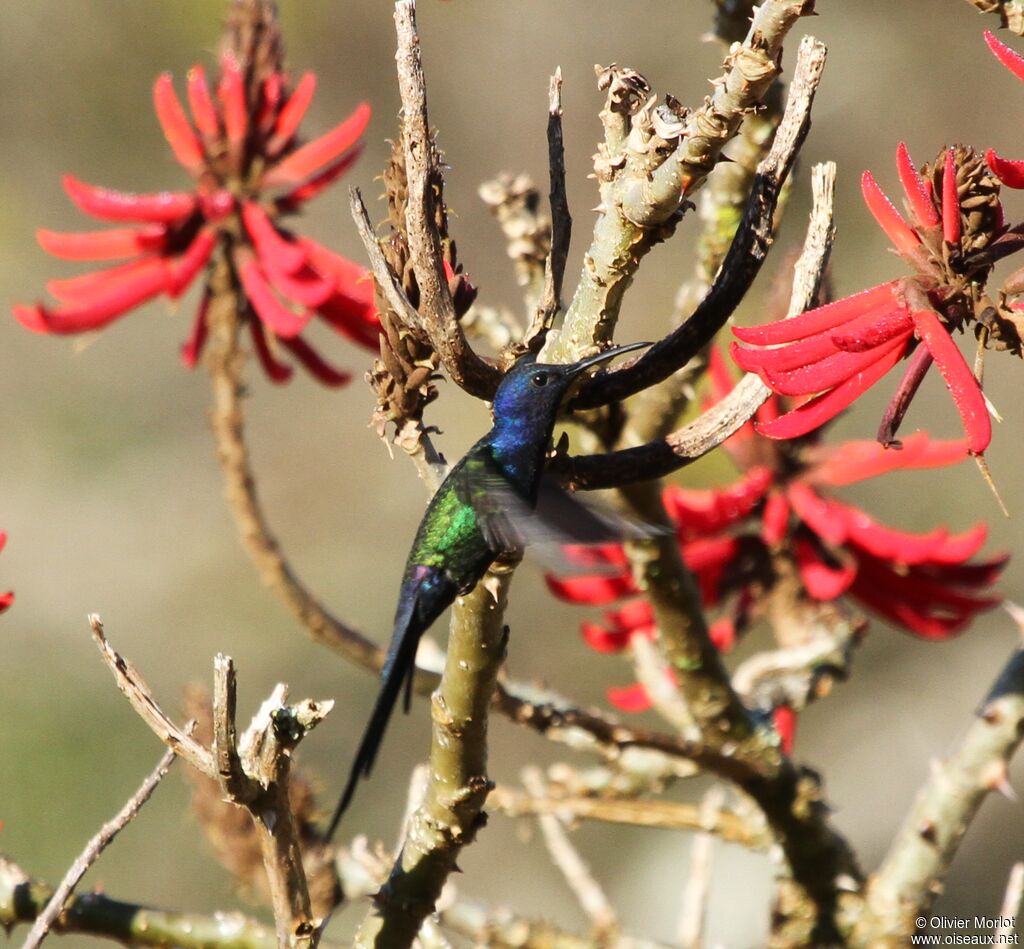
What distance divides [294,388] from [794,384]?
4.95 m

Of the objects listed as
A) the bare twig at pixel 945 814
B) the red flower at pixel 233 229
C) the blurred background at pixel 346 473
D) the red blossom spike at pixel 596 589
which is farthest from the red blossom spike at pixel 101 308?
the blurred background at pixel 346 473

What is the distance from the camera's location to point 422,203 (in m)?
0.88

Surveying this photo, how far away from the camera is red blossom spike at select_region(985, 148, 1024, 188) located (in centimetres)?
84

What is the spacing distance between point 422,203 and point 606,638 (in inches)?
34.6

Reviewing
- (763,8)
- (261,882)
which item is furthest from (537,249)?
(261,882)

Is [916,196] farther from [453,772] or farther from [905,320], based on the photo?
[453,772]

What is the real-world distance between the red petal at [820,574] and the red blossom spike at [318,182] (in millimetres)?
746

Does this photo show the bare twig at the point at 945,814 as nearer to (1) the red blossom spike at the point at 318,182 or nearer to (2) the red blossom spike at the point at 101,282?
(1) the red blossom spike at the point at 318,182

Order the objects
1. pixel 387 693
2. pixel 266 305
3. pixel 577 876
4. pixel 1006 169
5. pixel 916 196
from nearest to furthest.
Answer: pixel 1006 169
pixel 916 196
pixel 387 693
pixel 577 876
pixel 266 305

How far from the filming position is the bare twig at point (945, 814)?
56.6 inches

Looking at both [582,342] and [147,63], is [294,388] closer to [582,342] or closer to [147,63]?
[147,63]

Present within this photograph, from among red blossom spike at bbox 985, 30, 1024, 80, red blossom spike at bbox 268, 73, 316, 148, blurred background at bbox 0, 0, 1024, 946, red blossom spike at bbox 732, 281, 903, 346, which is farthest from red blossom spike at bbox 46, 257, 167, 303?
blurred background at bbox 0, 0, 1024, 946

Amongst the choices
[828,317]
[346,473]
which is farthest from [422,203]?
[346,473]

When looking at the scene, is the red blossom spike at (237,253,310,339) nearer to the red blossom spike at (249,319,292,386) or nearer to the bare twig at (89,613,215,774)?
the red blossom spike at (249,319,292,386)
